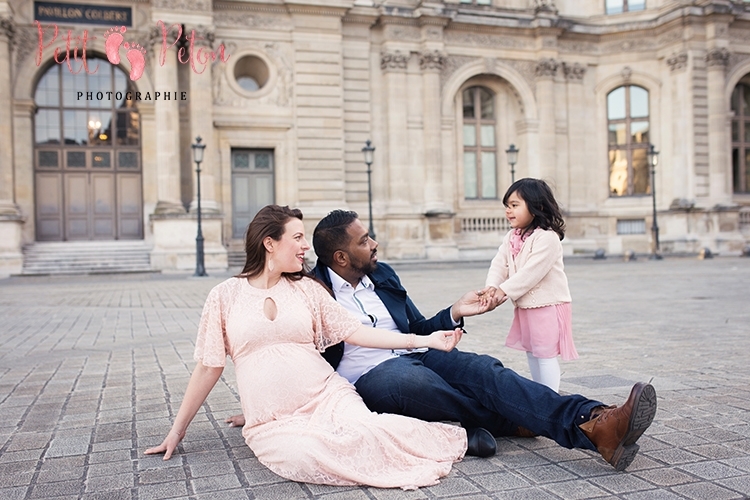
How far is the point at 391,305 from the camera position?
4180 mm

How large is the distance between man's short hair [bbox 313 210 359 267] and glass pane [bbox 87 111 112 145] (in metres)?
23.3

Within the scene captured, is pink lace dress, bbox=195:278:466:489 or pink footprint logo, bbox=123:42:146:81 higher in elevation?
pink footprint logo, bbox=123:42:146:81

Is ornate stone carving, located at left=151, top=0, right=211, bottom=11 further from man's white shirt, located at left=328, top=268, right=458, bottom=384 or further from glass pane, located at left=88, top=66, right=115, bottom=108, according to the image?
man's white shirt, located at left=328, top=268, right=458, bottom=384

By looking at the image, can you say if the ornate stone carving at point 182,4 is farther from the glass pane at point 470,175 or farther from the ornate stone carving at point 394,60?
the glass pane at point 470,175

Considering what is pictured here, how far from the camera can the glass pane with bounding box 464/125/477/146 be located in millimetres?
30047

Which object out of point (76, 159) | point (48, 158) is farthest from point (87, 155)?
point (48, 158)

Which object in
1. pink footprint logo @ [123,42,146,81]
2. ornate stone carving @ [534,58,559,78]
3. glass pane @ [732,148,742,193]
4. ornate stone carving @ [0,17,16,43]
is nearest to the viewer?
ornate stone carving @ [0,17,16,43]

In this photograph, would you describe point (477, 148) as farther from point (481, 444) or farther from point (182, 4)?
point (481, 444)

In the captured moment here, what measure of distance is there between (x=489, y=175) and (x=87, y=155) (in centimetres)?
1578

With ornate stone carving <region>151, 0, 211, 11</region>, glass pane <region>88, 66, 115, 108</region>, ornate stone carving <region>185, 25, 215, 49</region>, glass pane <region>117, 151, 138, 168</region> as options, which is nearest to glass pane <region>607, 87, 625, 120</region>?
ornate stone carving <region>185, 25, 215, 49</region>

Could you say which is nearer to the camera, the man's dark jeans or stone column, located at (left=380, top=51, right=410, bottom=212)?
the man's dark jeans

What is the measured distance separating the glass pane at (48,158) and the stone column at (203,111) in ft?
15.8

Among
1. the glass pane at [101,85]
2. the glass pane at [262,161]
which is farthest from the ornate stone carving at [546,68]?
the glass pane at [101,85]

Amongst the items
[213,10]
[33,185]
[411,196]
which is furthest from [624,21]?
[33,185]
